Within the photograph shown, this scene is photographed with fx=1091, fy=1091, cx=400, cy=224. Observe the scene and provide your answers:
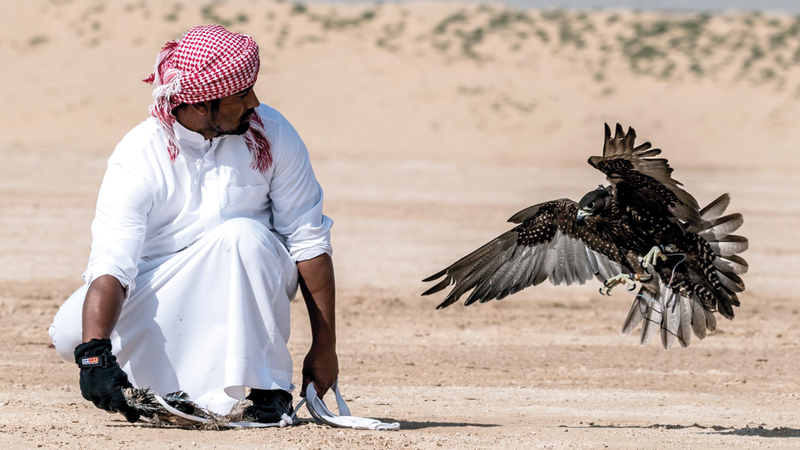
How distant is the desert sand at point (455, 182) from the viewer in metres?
5.11

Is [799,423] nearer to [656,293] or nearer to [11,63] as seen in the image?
[656,293]

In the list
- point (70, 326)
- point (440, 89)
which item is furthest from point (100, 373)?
point (440, 89)

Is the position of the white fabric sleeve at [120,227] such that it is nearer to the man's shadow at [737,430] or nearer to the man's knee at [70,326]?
the man's knee at [70,326]

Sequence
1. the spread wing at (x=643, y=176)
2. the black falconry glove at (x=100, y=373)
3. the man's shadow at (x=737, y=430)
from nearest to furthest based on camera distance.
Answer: the black falconry glove at (x=100, y=373), the man's shadow at (x=737, y=430), the spread wing at (x=643, y=176)

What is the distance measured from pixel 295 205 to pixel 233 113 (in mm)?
445

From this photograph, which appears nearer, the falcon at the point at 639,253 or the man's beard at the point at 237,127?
the man's beard at the point at 237,127

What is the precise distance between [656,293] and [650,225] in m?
0.44

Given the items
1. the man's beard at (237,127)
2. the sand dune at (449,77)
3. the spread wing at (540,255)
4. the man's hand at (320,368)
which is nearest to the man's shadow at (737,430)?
the spread wing at (540,255)

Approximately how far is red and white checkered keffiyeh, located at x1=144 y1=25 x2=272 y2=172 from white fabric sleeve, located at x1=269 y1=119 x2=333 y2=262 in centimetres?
13

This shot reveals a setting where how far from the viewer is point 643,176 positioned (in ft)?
16.8

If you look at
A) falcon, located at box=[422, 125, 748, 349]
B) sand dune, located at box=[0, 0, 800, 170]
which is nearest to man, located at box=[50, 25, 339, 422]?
falcon, located at box=[422, 125, 748, 349]

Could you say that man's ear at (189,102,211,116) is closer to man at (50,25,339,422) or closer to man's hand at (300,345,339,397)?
man at (50,25,339,422)

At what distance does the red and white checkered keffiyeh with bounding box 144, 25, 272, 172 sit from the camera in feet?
12.6

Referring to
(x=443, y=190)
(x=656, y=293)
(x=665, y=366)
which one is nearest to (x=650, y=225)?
(x=656, y=293)
